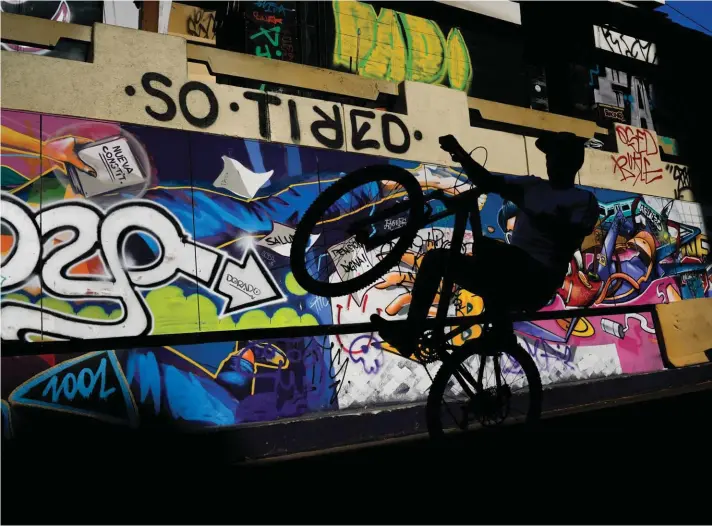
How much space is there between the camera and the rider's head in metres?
4.36

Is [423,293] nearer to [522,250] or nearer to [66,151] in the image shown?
[522,250]

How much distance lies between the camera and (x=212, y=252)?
307 inches

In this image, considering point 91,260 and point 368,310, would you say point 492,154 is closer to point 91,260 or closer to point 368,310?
point 368,310

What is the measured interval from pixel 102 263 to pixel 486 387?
4.60m

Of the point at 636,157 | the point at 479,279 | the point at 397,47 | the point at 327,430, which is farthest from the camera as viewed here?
the point at 636,157

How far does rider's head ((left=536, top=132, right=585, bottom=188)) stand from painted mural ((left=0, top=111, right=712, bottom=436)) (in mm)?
3517

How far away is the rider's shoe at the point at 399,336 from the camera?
4.02 metres

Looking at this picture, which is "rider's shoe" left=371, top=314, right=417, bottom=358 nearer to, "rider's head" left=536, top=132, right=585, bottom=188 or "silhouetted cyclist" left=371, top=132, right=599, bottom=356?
"silhouetted cyclist" left=371, top=132, right=599, bottom=356

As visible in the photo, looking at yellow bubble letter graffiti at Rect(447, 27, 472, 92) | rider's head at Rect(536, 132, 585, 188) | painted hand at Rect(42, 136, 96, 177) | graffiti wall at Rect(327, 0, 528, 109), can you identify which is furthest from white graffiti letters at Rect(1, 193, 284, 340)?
yellow bubble letter graffiti at Rect(447, 27, 472, 92)

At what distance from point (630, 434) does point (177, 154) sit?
234 inches

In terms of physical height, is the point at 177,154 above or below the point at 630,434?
above

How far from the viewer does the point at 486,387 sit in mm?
4621

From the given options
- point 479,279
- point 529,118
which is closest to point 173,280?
point 479,279

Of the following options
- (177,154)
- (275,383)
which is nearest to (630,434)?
(275,383)
